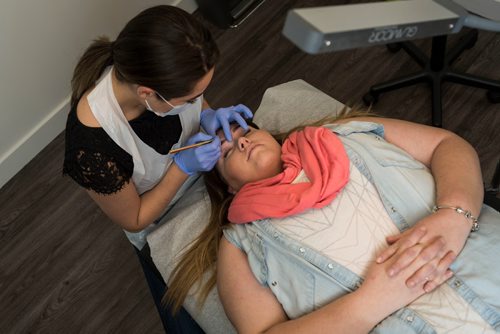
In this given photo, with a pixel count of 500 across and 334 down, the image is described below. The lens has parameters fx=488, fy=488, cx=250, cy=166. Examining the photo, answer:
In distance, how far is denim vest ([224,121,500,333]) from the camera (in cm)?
113

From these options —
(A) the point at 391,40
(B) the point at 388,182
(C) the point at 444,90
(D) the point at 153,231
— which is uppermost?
(A) the point at 391,40

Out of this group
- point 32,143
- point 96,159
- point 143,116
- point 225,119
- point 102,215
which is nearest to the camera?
point 96,159

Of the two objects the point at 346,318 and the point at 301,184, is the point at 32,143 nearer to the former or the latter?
the point at 301,184

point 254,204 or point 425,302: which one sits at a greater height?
point 254,204

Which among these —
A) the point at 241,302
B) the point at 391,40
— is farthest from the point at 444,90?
the point at 391,40

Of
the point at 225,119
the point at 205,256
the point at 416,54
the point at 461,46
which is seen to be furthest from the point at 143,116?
the point at 461,46

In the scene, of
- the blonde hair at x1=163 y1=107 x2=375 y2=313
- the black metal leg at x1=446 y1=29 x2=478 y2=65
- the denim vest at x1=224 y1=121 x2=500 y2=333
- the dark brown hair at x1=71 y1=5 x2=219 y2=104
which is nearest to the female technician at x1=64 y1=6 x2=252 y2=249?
the dark brown hair at x1=71 y1=5 x2=219 y2=104

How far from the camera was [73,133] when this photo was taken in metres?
1.26

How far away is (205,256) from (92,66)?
2.05ft

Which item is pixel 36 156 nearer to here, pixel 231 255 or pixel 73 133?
pixel 73 133

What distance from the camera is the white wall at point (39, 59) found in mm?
2188

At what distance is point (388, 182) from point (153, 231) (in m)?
0.76

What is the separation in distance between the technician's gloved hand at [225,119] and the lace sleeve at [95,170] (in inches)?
12.7

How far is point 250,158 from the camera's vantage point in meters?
1.40
